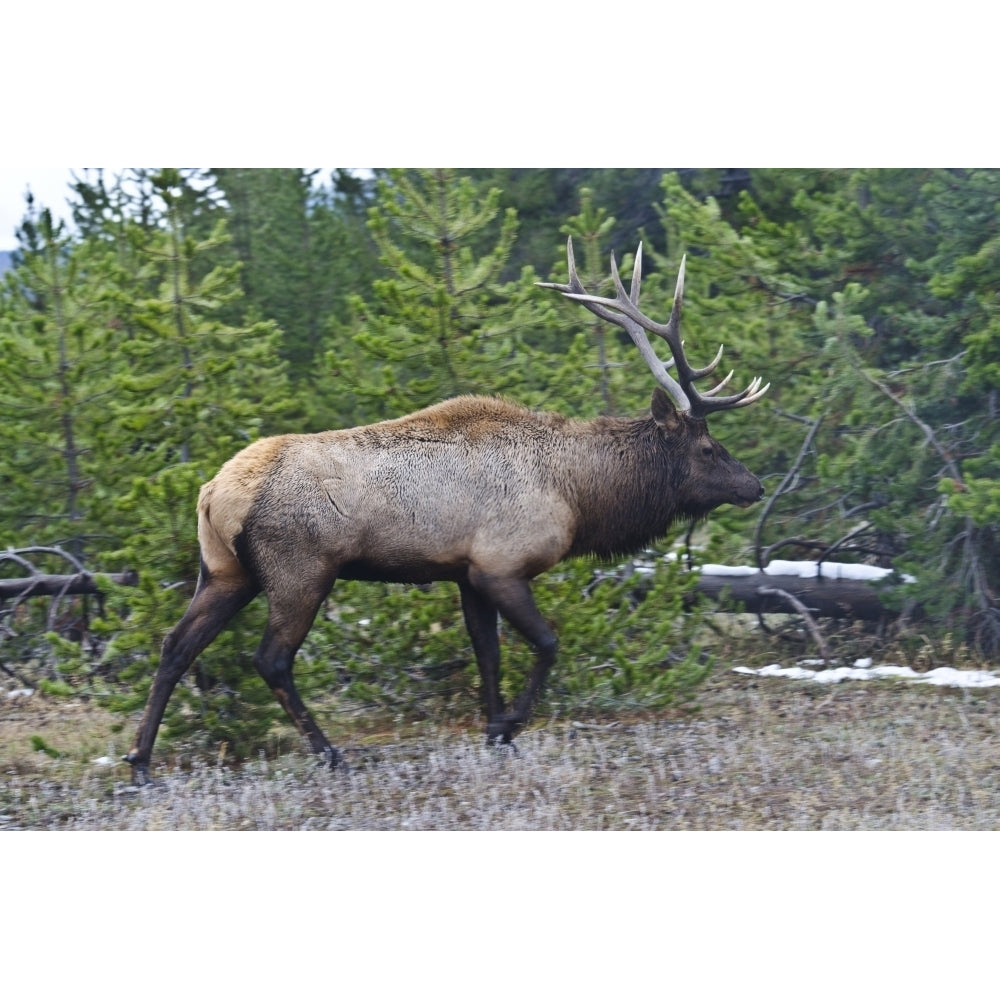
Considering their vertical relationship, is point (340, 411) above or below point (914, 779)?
above

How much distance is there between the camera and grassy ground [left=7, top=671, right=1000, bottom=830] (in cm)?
670

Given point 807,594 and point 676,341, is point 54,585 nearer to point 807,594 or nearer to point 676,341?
point 676,341

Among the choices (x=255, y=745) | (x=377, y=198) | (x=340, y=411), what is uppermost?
(x=377, y=198)

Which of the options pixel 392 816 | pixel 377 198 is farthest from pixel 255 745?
Result: pixel 377 198

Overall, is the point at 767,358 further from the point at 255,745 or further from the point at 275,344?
the point at 255,745

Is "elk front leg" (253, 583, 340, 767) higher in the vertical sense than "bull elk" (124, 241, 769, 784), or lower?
lower

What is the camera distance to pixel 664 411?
27.6 feet

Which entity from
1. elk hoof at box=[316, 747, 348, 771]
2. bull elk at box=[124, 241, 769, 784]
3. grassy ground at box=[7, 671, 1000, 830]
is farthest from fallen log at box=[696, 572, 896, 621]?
elk hoof at box=[316, 747, 348, 771]

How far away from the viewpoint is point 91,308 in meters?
9.91

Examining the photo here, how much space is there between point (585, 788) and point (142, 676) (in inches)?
109

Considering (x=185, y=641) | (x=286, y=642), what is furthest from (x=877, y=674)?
(x=185, y=641)

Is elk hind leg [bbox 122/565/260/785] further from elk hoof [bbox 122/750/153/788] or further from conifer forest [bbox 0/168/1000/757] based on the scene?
conifer forest [bbox 0/168/1000/757]

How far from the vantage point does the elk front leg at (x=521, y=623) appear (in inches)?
303

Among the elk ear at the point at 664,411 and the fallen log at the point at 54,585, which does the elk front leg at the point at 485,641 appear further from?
the fallen log at the point at 54,585
